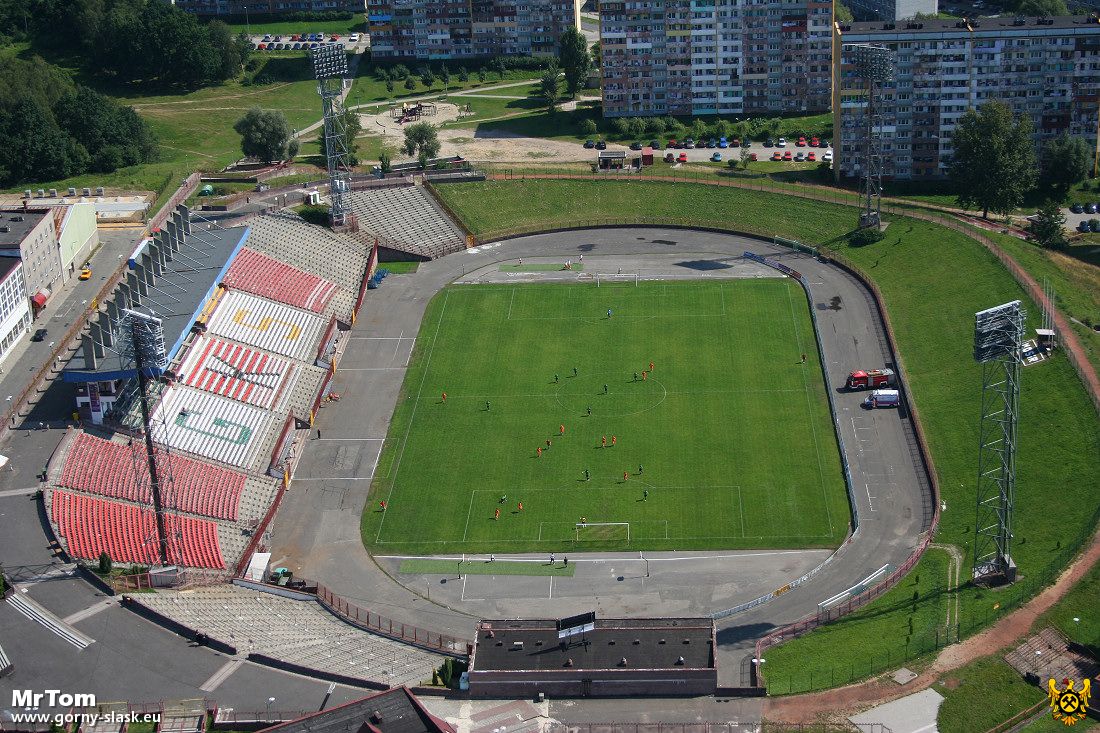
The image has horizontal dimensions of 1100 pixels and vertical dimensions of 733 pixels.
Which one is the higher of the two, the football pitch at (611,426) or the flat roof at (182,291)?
the flat roof at (182,291)

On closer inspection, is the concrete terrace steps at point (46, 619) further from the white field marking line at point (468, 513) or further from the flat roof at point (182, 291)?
the white field marking line at point (468, 513)

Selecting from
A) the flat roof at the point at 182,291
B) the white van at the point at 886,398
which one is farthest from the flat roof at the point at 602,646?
the flat roof at the point at 182,291

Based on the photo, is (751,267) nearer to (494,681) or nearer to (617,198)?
(617,198)

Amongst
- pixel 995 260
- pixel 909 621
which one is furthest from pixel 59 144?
pixel 909 621

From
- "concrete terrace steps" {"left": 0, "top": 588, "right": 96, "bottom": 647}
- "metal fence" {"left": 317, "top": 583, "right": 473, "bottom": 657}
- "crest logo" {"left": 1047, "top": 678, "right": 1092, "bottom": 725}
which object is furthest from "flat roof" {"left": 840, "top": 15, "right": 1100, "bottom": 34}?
"concrete terrace steps" {"left": 0, "top": 588, "right": 96, "bottom": 647}

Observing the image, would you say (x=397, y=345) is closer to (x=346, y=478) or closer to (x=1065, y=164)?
(x=346, y=478)

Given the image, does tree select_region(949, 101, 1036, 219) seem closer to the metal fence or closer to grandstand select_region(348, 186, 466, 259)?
grandstand select_region(348, 186, 466, 259)
